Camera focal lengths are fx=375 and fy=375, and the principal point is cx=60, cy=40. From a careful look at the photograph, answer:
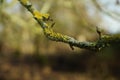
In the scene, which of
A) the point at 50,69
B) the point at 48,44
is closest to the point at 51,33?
the point at 50,69

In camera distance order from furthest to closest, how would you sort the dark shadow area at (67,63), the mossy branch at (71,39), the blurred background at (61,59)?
the dark shadow area at (67,63)
the blurred background at (61,59)
the mossy branch at (71,39)

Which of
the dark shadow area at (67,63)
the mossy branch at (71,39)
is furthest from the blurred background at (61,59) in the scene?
the mossy branch at (71,39)

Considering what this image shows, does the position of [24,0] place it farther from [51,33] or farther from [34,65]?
[34,65]

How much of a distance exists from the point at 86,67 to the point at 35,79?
9.18 feet

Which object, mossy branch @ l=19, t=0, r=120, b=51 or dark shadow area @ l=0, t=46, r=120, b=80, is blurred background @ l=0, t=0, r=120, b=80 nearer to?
dark shadow area @ l=0, t=46, r=120, b=80

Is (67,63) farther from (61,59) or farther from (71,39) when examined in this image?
(71,39)

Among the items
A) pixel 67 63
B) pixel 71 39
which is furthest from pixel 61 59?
pixel 71 39

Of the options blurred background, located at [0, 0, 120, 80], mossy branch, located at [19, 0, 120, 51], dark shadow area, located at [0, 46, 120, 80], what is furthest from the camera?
dark shadow area, located at [0, 46, 120, 80]

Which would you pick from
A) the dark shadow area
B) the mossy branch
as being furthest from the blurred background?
the mossy branch

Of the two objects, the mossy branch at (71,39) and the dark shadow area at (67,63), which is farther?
the dark shadow area at (67,63)

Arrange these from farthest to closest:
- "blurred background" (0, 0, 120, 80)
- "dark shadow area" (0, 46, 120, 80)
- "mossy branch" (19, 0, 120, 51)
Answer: "dark shadow area" (0, 46, 120, 80) → "blurred background" (0, 0, 120, 80) → "mossy branch" (19, 0, 120, 51)

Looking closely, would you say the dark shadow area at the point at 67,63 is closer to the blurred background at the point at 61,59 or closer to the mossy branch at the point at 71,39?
the blurred background at the point at 61,59

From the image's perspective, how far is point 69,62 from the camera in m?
15.4

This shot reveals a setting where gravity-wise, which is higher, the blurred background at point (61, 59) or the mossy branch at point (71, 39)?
the blurred background at point (61, 59)
